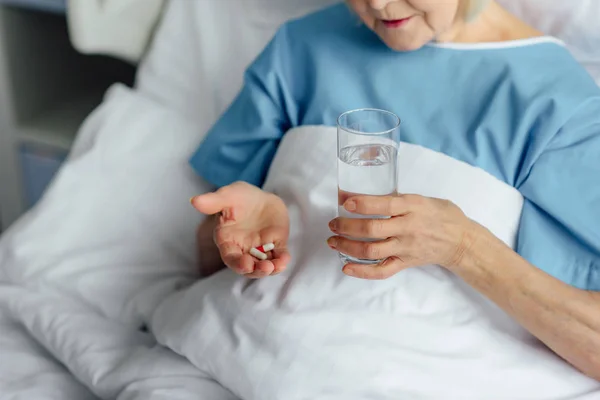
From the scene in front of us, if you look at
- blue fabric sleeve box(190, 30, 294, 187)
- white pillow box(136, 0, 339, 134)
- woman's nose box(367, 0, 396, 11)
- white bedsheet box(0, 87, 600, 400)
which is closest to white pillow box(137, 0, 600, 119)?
white pillow box(136, 0, 339, 134)

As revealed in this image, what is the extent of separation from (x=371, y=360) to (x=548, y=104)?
46 cm

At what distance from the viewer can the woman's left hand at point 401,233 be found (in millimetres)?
901

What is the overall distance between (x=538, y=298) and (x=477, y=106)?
32cm

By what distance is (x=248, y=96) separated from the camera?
1.37 metres

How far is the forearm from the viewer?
102 centimetres

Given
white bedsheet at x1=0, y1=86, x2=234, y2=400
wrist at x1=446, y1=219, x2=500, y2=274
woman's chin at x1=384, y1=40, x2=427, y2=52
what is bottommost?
white bedsheet at x1=0, y1=86, x2=234, y2=400

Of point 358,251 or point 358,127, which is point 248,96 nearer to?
point 358,127

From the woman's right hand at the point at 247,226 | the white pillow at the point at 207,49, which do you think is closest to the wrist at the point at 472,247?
the woman's right hand at the point at 247,226

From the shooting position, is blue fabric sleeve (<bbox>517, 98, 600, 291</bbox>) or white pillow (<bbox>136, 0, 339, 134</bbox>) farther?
white pillow (<bbox>136, 0, 339, 134</bbox>)

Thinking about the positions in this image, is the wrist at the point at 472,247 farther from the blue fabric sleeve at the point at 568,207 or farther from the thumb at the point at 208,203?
the thumb at the point at 208,203

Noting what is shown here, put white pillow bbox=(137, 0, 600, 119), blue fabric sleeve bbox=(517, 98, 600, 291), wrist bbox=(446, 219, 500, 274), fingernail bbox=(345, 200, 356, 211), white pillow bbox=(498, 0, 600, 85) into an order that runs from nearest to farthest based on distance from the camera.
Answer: fingernail bbox=(345, 200, 356, 211) → wrist bbox=(446, 219, 500, 274) → blue fabric sleeve bbox=(517, 98, 600, 291) → white pillow bbox=(498, 0, 600, 85) → white pillow bbox=(137, 0, 600, 119)

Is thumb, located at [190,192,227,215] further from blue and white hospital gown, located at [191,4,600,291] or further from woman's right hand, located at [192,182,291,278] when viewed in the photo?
blue and white hospital gown, located at [191,4,600,291]

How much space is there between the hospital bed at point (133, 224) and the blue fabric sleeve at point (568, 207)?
30 centimetres

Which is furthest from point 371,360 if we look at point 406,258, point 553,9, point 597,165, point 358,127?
point 553,9
